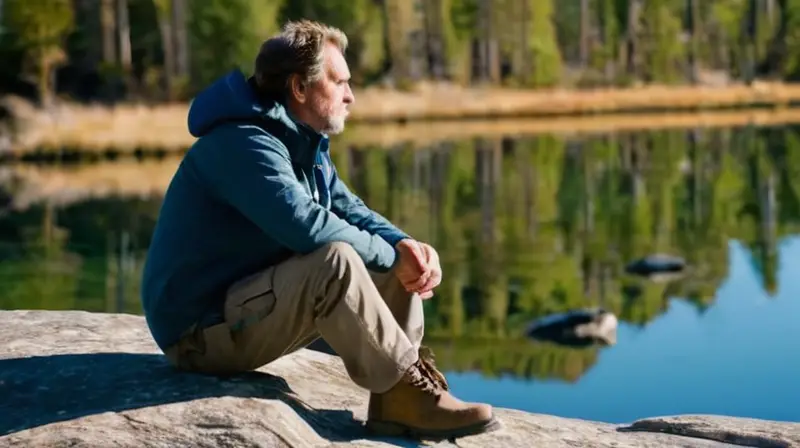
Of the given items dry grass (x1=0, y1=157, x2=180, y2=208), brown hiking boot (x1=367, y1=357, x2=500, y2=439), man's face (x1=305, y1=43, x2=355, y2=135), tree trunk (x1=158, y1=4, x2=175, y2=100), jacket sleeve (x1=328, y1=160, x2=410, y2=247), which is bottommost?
dry grass (x1=0, y1=157, x2=180, y2=208)

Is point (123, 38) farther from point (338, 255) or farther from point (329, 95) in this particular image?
point (338, 255)

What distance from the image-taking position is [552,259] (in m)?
18.9

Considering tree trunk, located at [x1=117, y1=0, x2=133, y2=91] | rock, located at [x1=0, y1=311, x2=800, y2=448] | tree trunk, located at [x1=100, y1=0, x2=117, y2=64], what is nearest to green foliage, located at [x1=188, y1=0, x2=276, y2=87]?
tree trunk, located at [x1=117, y1=0, x2=133, y2=91]

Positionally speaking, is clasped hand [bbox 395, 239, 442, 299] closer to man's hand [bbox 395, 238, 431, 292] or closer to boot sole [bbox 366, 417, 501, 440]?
man's hand [bbox 395, 238, 431, 292]

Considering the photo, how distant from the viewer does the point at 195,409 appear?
16.3 ft

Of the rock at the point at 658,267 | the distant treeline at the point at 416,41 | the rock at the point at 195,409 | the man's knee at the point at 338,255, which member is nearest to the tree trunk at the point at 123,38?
the distant treeline at the point at 416,41

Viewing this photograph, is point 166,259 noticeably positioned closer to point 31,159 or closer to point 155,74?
point 31,159

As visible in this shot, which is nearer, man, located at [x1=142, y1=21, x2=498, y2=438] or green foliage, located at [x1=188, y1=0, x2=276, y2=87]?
man, located at [x1=142, y1=21, x2=498, y2=438]

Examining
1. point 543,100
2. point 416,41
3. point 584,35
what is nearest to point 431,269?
point 543,100

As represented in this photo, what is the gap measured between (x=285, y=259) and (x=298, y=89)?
0.61 metres

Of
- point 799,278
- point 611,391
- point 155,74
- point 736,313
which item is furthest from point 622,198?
point 155,74

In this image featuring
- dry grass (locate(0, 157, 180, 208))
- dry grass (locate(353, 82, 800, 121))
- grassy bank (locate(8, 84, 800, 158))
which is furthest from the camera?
dry grass (locate(353, 82, 800, 121))

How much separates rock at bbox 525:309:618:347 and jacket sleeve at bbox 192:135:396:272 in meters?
8.56

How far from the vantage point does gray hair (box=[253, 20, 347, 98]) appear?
4988 millimetres
